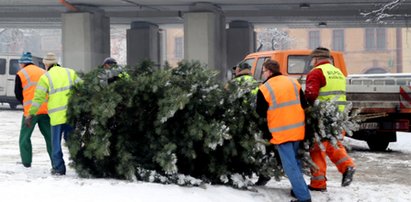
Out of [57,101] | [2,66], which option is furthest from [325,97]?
[2,66]

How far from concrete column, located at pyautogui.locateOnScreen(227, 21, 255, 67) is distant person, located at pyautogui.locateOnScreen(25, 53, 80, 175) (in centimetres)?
2364

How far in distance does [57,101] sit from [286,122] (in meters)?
2.97

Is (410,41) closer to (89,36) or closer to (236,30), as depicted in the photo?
(236,30)

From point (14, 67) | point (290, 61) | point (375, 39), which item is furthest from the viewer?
point (375, 39)

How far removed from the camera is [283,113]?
7281 millimetres

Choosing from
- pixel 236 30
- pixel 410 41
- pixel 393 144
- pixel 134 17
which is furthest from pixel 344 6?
pixel 410 41

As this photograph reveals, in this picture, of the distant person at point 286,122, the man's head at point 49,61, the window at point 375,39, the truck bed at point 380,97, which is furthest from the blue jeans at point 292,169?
the window at point 375,39

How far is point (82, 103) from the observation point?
25.2ft

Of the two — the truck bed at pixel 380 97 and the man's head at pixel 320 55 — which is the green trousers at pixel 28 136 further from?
the truck bed at pixel 380 97

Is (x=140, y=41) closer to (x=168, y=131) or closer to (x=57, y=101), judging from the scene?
(x=57, y=101)

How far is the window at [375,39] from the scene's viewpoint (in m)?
69.8

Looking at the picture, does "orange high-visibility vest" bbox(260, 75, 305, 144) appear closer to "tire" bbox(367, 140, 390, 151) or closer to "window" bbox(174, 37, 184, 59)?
"tire" bbox(367, 140, 390, 151)

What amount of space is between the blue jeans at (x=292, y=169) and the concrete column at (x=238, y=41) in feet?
81.1

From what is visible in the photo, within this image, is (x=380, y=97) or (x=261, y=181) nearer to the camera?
(x=261, y=181)
